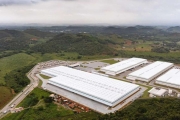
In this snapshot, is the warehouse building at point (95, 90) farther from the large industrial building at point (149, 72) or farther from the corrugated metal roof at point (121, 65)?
the corrugated metal roof at point (121, 65)

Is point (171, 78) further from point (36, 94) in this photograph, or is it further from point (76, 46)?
point (76, 46)

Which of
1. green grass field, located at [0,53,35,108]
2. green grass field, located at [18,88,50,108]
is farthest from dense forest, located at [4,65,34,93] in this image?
green grass field, located at [18,88,50,108]

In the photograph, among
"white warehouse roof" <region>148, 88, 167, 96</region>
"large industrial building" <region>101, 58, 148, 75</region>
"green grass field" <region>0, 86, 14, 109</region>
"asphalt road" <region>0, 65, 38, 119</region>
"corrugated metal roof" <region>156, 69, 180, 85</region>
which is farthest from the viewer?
"large industrial building" <region>101, 58, 148, 75</region>

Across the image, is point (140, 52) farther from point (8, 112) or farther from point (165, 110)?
point (8, 112)

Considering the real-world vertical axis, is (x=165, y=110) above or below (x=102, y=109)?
above

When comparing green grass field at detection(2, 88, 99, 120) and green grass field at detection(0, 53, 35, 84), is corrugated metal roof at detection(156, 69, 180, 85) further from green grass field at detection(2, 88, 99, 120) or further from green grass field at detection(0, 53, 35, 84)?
green grass field at detection(0, 53, 35, 84)

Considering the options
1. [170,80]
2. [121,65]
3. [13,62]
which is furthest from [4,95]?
[170,80]

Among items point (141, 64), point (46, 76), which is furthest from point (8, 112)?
point (141, 64)

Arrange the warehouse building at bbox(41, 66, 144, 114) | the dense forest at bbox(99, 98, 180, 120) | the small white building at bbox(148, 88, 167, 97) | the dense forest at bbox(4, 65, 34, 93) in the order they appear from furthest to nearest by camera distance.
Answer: the dense forest at bbox(4, 65, 34, 93)
the small white building at bbox(148, 88, 167, 97)
the warehouse building at bbox(41, 66, 144, 114)
the dense forest at bbox(99, 98, 180, 120)
